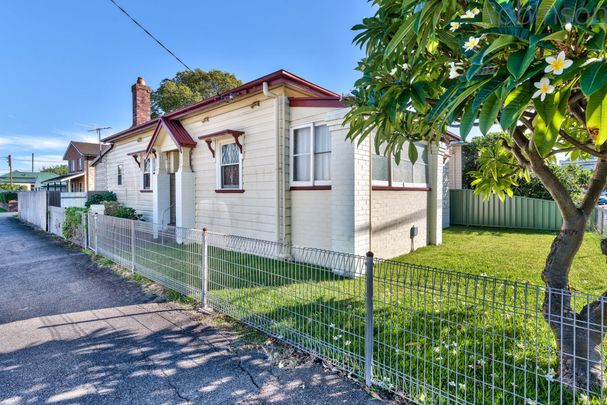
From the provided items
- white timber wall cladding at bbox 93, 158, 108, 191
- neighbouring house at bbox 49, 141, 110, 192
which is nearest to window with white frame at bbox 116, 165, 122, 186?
white timber wall cladding at bbox 93, 158, 108, 191

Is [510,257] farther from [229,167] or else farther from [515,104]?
[515,104]

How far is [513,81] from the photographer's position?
4.02ft

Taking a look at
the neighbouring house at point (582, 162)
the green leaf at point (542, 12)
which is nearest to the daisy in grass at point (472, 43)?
the green leaf at point (542, 12)

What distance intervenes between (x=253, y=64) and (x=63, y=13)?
5.70m

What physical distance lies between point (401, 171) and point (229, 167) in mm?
4817

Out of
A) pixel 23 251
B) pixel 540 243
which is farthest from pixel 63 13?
pixel 540 243

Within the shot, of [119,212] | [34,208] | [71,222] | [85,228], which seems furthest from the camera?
[34,208]

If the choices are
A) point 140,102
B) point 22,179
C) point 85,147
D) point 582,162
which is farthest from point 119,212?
point 22,179

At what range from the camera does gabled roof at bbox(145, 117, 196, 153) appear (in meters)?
10.4

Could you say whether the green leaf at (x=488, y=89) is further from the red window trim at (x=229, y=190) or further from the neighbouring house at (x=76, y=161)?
the neighbouring house at (x=76, y=161)

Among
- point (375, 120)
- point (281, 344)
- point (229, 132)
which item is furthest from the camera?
point (229, 132)

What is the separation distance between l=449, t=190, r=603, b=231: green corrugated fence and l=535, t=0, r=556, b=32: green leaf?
12.0m

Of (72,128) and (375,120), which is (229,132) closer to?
(375,120)

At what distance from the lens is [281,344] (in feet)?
11.8
